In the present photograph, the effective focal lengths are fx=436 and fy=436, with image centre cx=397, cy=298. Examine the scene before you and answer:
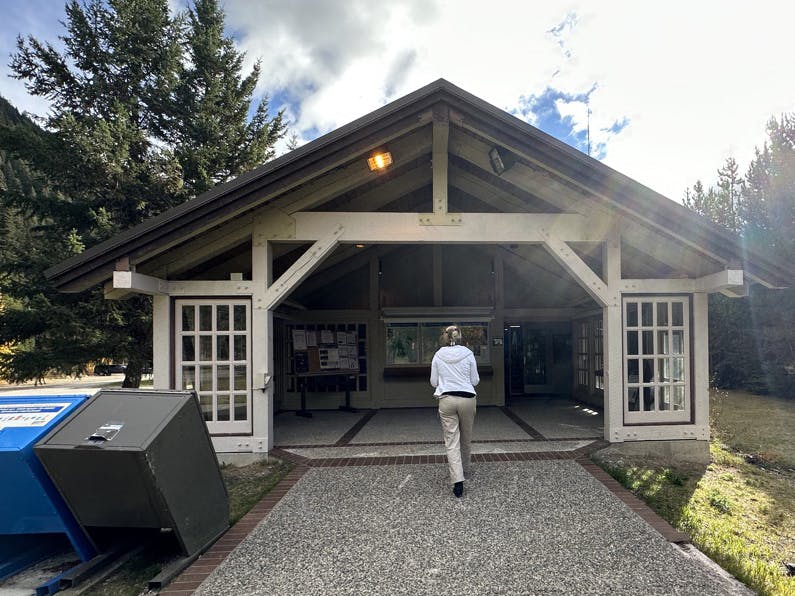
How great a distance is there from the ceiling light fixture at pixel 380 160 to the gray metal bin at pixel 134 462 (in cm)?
357

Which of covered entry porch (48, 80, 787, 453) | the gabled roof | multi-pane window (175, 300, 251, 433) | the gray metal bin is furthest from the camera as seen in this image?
multi-pane window (175, 300, 251, 433)

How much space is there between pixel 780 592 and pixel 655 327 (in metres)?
3.53

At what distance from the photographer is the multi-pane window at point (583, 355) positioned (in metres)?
9.26

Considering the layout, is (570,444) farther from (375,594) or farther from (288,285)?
(288,285)

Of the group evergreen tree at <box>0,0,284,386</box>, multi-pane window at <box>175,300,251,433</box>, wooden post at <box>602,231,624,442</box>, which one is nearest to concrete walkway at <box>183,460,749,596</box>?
wooden post at <box>602,231,624,442</box>

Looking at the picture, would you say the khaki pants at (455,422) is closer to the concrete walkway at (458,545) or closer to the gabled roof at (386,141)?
the concrete walkway at (458,545)

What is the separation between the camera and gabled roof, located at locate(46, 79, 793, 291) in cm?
493

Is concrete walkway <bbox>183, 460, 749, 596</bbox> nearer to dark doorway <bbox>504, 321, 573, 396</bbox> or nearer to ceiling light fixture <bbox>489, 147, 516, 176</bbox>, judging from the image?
ceiling light fixture <bbox>489, 147, 516, 176</bbox>

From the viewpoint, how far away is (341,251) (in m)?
8.59

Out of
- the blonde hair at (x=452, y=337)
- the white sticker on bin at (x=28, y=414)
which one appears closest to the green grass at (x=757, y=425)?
the blonde hair at (x=452, y=337)

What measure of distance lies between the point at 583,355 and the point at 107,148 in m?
12.8

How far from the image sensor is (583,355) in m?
9.52

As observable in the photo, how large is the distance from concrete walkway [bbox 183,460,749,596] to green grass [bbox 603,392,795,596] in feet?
1.16

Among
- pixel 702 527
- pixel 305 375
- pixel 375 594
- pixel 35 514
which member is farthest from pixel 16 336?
A: pixel 702 527
